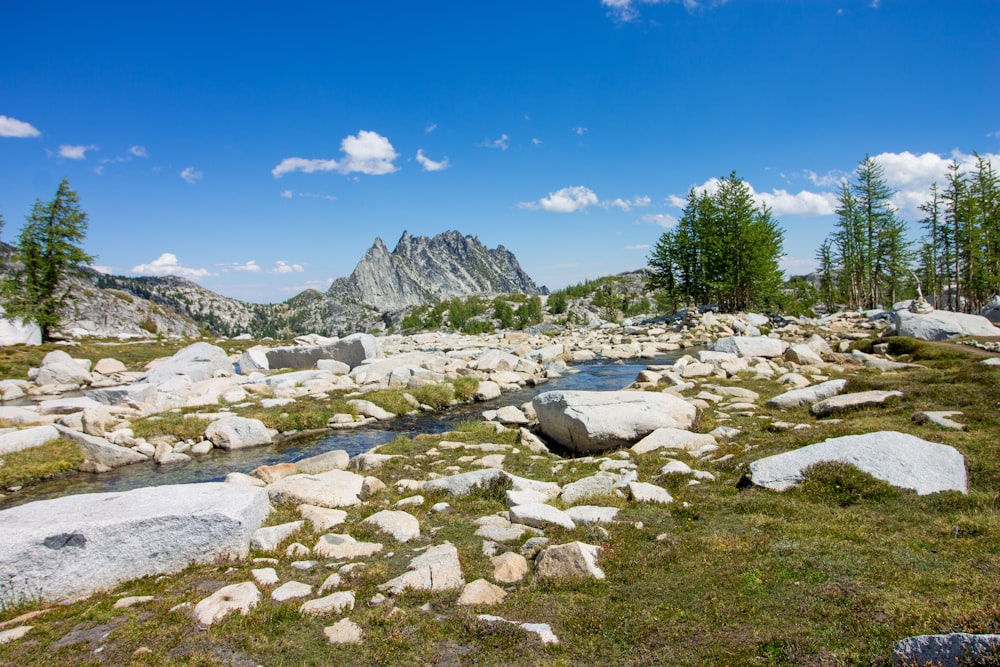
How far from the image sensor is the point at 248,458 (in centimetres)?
1956

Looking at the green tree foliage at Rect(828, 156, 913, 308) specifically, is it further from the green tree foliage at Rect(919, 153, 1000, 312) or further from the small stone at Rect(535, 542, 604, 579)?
the small stone at Rect(535, 542, 604, 579)

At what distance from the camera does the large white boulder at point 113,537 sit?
7.76 m

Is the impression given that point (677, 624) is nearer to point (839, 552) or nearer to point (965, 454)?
point (839, 552)

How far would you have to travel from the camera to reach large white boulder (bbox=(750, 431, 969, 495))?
9430 millimetres

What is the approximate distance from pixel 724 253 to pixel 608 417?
56.5 meters

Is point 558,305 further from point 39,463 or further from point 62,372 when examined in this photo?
point 39,463

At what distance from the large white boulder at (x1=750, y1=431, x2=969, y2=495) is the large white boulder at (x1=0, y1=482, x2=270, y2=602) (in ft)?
35.4

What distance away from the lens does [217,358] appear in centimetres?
4050

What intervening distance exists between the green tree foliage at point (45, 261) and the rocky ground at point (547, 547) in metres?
58.9

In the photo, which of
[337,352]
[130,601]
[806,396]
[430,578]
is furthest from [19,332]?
[806,396]

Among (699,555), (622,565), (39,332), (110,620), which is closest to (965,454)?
(699,555)

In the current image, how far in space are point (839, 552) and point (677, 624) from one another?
3.11 m

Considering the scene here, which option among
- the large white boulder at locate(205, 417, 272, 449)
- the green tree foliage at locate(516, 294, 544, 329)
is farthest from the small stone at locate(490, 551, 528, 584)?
the green tree foliage at locate(516, 294, 544, 329)

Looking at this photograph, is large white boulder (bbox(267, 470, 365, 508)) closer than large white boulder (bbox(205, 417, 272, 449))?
Yes
